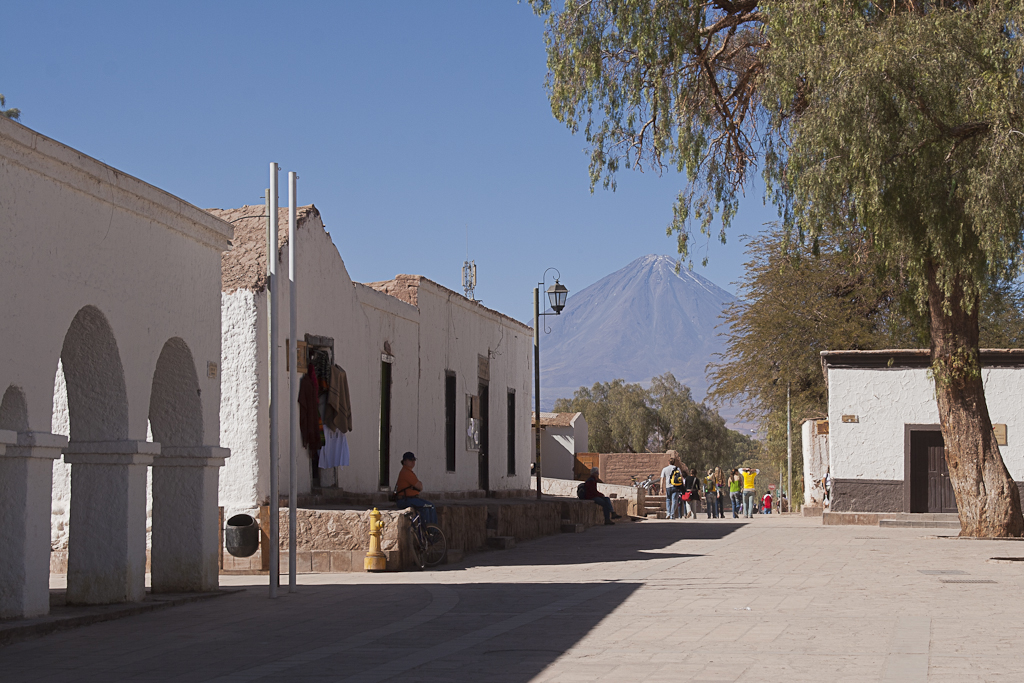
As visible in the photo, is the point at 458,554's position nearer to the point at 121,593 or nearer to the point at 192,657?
the point at 121,593

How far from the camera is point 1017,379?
25.0 m

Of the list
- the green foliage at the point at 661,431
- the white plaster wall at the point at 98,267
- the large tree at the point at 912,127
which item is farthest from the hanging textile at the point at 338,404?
the green foliage at the point at 661,431

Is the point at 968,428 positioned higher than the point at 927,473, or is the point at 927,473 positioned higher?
the point at 968,428

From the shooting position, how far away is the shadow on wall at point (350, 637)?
23.3 feet

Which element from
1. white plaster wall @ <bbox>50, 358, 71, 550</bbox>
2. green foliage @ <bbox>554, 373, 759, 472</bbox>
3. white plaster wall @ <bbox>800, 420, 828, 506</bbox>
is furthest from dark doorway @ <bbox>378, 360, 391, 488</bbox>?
green foliage @ <bbox>554, 373, 759, 472</bbox>

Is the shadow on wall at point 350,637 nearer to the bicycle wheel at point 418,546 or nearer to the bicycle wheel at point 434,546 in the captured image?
the bicycle wheel at point 418,546

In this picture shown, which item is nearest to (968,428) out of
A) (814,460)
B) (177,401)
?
(177,401)

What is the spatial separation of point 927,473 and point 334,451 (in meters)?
14.2

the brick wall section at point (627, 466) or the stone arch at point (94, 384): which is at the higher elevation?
the stone arch at point (94, 384)

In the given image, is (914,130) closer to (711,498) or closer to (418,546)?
(418,546)

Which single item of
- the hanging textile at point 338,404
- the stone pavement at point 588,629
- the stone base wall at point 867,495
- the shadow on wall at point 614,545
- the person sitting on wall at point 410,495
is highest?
the hanging textile at point 338,404

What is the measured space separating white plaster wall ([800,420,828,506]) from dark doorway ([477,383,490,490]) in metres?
10.6

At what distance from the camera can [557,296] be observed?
24.7m

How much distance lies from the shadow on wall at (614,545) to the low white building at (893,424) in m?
2.90
